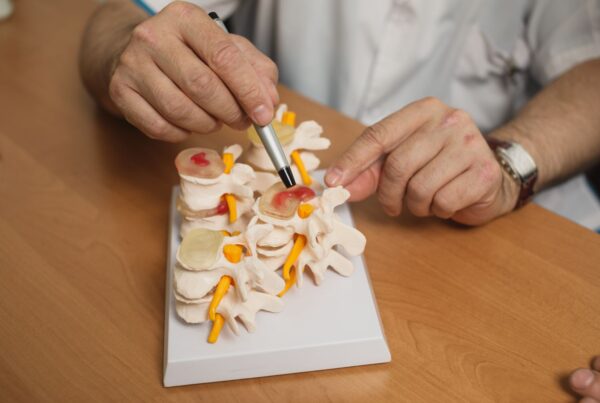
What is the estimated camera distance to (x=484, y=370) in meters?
0.64

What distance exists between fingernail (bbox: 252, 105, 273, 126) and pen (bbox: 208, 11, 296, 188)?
0.04 feet

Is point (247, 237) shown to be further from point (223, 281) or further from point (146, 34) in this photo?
point (146, 34)

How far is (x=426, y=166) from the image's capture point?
0.75 m

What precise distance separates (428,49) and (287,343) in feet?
2.34

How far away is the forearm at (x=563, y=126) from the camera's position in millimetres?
927

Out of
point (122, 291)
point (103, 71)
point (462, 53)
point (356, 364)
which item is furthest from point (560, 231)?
point (103, 71)

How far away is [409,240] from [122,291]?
41 cm

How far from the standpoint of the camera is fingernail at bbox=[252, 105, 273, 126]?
69cm

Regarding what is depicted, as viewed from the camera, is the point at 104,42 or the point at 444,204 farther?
the point at 104,42

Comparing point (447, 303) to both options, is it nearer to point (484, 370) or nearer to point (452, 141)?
point (484, 370)

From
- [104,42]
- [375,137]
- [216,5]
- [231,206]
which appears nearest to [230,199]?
[231,206]

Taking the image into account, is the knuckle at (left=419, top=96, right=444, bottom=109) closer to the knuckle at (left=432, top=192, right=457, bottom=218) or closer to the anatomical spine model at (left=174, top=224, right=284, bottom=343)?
the knuckle at (left=432, top=192, right=457, bottom=218)

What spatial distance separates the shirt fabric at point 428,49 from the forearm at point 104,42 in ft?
0.49

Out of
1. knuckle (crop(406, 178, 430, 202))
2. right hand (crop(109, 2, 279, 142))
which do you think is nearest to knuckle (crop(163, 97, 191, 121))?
right hand (crop(109, 2, 279, 142))
